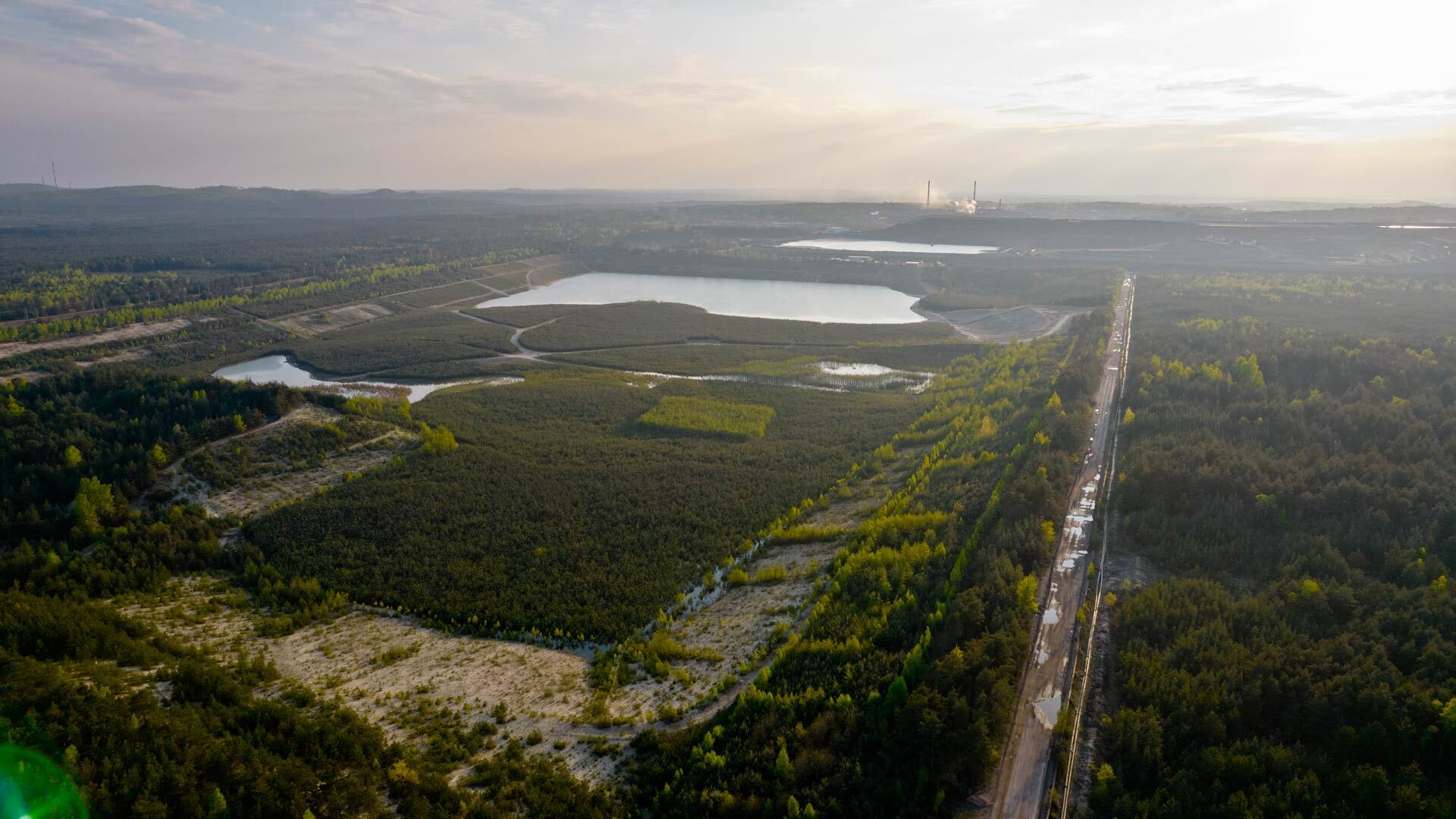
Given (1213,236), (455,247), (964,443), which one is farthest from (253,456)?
(1213,236)

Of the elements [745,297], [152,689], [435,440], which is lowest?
[152,689]

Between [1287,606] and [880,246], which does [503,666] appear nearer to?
[1287,606]

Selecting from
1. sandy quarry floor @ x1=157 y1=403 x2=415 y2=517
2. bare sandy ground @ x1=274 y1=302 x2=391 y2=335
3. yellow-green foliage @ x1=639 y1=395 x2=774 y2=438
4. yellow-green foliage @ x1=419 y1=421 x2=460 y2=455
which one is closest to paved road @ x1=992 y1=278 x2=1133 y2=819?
yellow-green foliage @ x1=639 y1=395 x2=774 y2=438

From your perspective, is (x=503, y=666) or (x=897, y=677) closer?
(x=897, y=677)

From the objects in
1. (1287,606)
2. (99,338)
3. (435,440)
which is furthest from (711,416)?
(99,338)

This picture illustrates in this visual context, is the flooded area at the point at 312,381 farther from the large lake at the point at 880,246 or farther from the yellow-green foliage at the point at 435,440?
the large lake at the point at 880,246

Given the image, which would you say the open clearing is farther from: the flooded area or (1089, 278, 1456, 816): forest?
the flooded area

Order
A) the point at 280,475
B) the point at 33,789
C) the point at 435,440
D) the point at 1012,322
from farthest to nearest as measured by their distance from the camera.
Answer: the point at 1012,322
the point at 435,440
the point at 280,475
the point at 33,789
